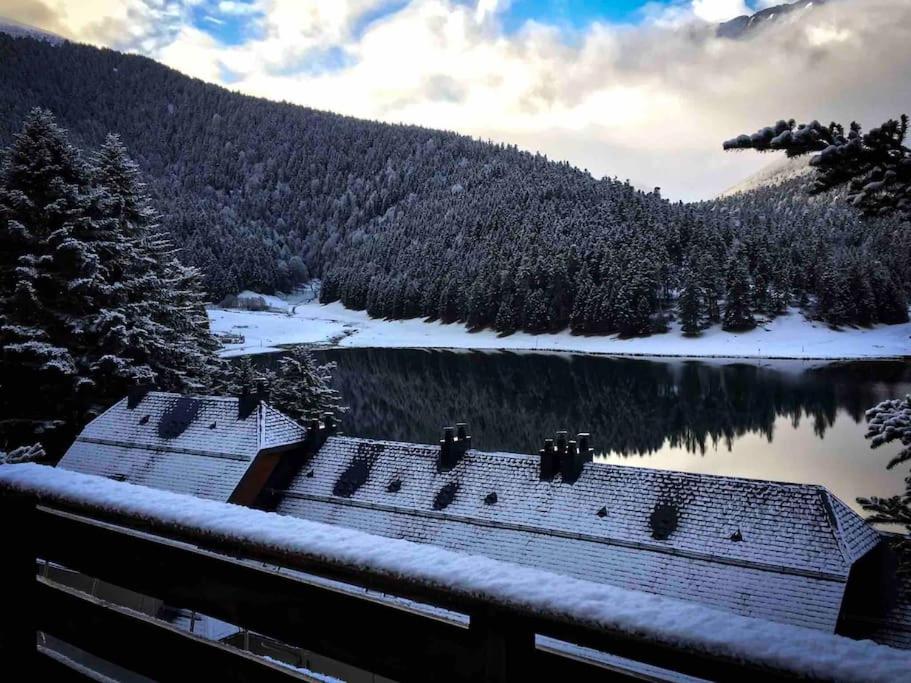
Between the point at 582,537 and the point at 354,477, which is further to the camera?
the point at 354,477

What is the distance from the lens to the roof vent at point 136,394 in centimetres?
2525

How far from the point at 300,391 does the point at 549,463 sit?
1591cm

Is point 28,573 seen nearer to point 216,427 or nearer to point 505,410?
point 216,427

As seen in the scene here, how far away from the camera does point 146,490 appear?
2.16 m

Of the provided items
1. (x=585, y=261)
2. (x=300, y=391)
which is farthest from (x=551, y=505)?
(x=585, y=261)

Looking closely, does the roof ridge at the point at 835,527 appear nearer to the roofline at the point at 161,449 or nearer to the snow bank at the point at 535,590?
the roofline at the point at 161,449

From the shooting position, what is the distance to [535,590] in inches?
58.4

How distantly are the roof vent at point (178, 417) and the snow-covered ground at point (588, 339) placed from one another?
61.9m

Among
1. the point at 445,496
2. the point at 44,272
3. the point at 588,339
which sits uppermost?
the point at 44,272

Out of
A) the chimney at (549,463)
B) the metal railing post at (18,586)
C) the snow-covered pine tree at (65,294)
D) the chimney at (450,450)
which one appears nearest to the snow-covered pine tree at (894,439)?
the metal railing post at (18,586)

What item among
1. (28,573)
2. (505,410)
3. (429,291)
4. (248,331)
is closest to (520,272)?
(429,291)

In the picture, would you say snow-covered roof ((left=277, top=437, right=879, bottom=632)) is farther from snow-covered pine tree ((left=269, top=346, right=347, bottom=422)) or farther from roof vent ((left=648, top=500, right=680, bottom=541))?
snow-covered pine tree ((left=269, top=346, right=347, bottom=422))

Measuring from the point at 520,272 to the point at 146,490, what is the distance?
10049 centimetres

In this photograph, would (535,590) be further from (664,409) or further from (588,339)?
(588,339)
